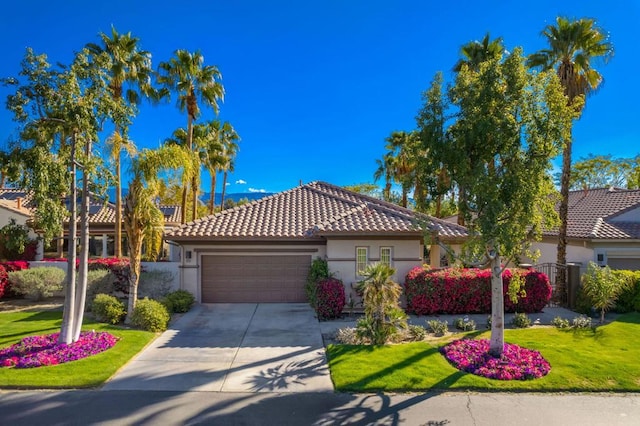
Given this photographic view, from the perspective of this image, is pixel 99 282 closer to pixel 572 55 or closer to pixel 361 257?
pixel 361 257

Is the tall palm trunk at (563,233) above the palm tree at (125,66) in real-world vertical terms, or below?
below

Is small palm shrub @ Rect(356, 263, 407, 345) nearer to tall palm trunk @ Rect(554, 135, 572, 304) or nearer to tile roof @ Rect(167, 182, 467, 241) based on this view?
tile roof @ Rect(167, 182, 467, 241)

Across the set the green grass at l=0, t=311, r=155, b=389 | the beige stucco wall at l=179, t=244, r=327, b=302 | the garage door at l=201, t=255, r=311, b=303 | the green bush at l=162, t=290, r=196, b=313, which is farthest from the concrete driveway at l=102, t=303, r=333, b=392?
the beige stucco wall at l=179, t=244, r=327, b=302

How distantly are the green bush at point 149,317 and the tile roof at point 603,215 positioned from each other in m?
17.6

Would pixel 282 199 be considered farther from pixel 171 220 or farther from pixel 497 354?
pixel 171 220

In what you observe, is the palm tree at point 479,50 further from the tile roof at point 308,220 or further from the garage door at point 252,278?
the garage door at point 252,278

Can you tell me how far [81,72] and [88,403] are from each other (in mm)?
7179

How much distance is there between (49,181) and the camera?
8.98 m

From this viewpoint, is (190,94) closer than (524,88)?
No

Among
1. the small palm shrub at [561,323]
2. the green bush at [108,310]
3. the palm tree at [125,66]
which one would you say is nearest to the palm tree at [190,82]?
the palm tree at [125,66]

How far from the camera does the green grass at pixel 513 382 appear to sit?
7.75 m

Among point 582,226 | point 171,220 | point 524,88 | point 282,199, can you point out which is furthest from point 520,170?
point 171,220

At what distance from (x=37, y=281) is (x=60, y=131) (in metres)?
8.87

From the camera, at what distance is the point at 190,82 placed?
2161 cm
